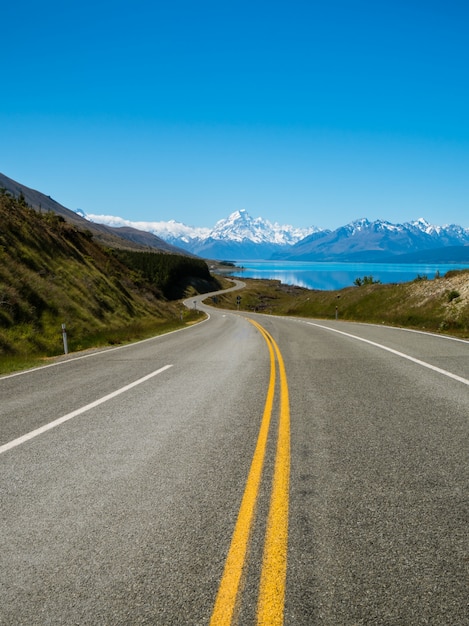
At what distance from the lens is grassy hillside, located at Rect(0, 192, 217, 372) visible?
17.1 metres

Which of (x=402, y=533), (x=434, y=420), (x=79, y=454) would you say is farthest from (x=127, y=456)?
(x=434, y=420)

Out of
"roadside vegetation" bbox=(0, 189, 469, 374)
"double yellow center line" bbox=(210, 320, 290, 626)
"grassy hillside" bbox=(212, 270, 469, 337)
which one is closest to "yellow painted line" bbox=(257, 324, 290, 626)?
"double yellow center line" bbox=(210, 320, 290, 626)

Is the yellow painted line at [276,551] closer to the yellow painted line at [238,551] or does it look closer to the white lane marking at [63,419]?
the yellow painted line at [238,551]

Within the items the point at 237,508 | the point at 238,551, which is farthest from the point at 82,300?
the point at 238,551

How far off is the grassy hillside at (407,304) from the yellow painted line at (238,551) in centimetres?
1642

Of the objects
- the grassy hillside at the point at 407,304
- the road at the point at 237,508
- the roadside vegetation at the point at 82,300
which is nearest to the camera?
the road at the point at 237,508

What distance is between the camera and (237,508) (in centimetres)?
341

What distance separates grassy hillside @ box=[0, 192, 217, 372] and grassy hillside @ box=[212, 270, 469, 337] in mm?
17150

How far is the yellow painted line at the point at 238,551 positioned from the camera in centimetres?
230

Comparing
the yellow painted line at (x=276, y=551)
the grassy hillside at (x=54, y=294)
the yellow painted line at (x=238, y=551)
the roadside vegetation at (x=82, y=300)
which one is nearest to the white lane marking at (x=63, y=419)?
the yellow painted line at (x=238, y=551)

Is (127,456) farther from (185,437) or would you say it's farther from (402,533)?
(402,533)

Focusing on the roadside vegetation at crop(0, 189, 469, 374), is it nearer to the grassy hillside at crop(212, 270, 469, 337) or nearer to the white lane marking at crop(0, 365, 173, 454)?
the grassy hillside at crop(212, 270, 469, 337)

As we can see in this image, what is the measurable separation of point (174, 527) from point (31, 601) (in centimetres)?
106

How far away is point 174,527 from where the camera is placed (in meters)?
3.16
